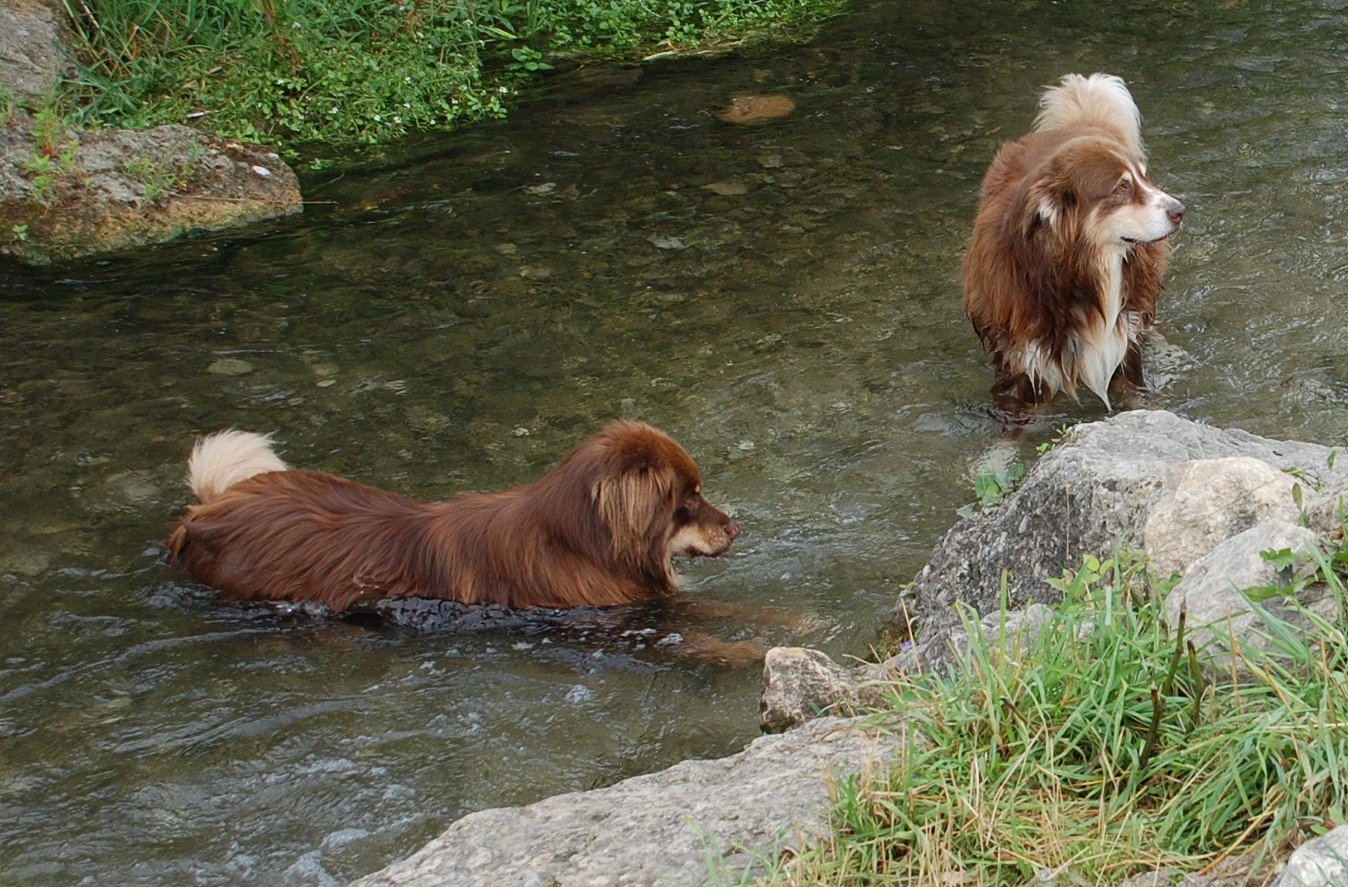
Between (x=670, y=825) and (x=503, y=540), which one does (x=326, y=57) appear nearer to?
(x=503, y=540)

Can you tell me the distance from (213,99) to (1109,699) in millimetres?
8490

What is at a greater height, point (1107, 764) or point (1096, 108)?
Answer: point (1096, 108)

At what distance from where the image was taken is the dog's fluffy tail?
6.83 m

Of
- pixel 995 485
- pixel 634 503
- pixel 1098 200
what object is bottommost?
pixel 995 485

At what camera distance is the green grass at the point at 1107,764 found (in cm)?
265

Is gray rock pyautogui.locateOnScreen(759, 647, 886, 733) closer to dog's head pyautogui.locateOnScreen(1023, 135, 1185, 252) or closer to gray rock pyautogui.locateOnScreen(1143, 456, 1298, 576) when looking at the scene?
gray rock pyautogui.locateOnScreen(1143, 456, 1298, 576)

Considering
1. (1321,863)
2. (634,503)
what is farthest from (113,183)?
Answer: (1321,863)

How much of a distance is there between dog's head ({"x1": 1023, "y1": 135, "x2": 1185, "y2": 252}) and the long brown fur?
1.95 metres

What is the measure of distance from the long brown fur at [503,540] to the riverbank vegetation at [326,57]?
4936 mm

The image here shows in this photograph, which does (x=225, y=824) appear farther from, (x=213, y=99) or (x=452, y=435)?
(x=213, y=99)

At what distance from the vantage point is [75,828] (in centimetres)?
424

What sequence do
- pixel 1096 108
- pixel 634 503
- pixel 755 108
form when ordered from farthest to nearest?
pixel 755 108 → pixel 1096 108 → pixel 634 503

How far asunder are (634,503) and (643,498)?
0.13ft

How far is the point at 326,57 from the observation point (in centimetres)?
1034
